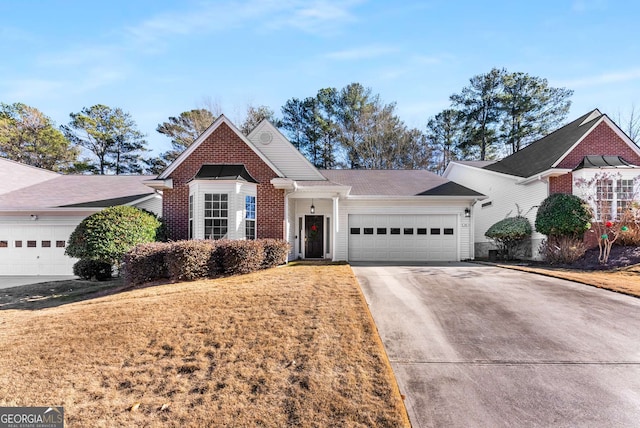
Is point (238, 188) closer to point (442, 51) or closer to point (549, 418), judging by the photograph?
point (442, 51)

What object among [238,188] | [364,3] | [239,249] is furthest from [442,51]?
[239,249]

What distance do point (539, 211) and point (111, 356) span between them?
1502 centimetres

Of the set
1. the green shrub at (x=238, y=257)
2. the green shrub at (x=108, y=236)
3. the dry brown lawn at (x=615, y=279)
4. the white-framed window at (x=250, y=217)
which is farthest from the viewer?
the white-framed window at (x=250, y=217)

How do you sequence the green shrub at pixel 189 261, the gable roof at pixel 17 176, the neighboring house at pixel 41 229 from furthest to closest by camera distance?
1. the gable roof at pixel 17 176
2. the neighboring house at pixel 41 229
3. the green shrub at pixel 189 261

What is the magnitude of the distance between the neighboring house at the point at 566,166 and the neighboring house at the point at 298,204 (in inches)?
91.9

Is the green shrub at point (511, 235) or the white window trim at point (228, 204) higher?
the white window trim at point (228, 204)

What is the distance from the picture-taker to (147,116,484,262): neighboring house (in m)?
12.1

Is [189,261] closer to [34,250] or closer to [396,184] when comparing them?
[34,250]

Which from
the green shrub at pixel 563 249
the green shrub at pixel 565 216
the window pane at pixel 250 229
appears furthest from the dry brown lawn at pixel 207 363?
the green shrub at pixel 565 216

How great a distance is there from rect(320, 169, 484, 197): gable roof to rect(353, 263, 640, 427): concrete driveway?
23.9 ft

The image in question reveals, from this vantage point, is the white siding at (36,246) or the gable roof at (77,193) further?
the gable roof at (77,193)

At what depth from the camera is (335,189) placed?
13.1m

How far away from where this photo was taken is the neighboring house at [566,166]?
533 inches

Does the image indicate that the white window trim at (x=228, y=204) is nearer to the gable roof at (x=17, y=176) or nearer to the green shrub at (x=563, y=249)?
the gable roof at (x=17, y=176)
